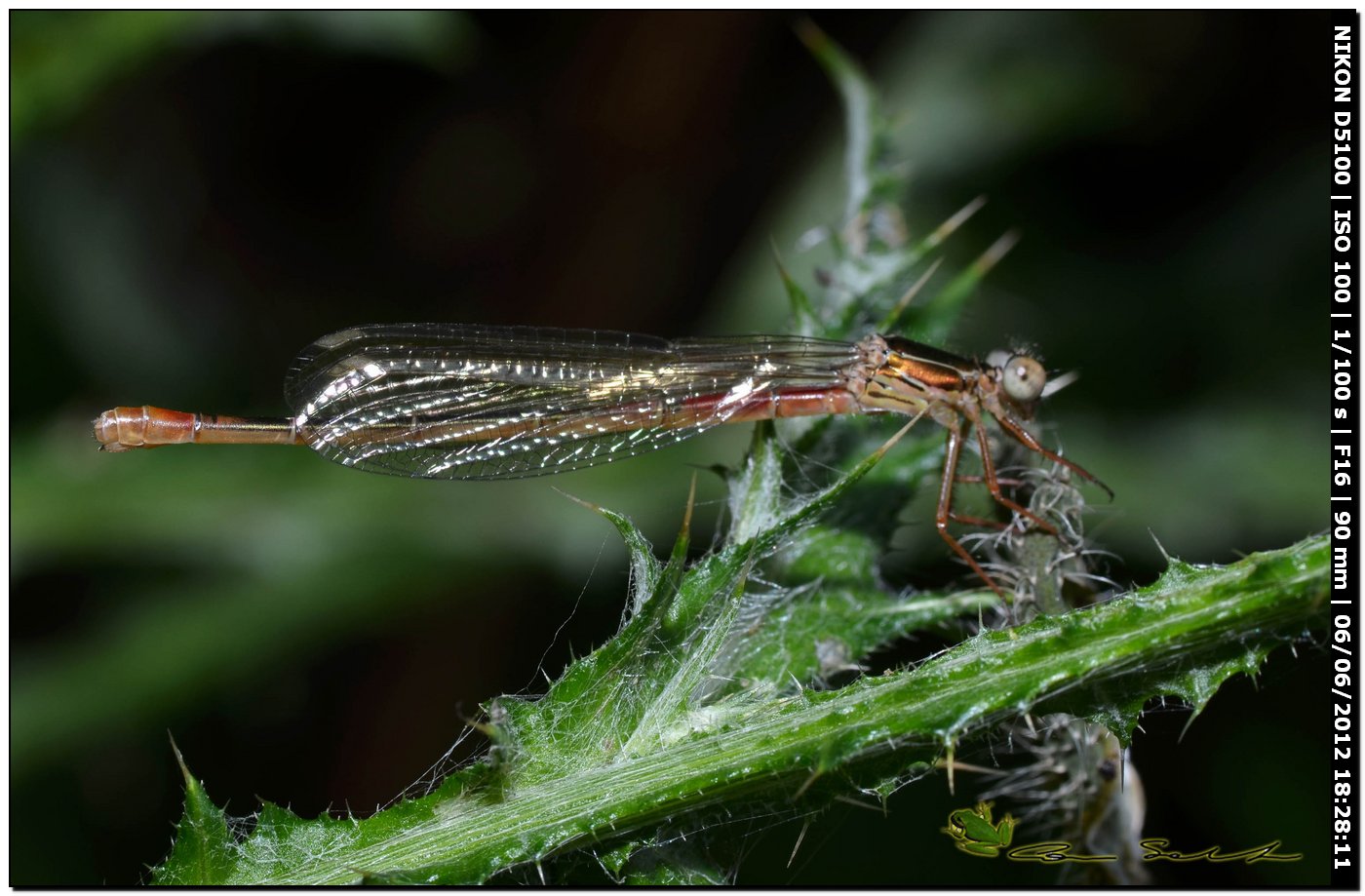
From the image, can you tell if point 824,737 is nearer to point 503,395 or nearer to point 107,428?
point 503,395

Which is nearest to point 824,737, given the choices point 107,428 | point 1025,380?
point 1025,380

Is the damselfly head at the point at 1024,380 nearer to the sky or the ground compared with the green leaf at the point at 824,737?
nearer to the sky

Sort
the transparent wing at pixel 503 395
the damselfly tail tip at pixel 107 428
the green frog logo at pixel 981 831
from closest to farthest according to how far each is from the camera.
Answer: the green frog logo at pixel 981 831 < the damselfly tail tip at pixel 107 428 < the transparent wing at pixel 503 395

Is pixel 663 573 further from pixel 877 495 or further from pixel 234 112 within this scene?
pixel 234 112

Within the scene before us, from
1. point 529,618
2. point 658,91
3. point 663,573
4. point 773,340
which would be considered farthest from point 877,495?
point 658,91

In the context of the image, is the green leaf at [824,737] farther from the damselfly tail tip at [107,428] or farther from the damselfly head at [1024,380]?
the damselfly tail tip at [107,428]

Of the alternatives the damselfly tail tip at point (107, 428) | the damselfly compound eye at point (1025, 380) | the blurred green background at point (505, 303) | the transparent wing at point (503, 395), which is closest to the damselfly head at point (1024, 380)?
the damselfly compound eye at point (1025, 380)
